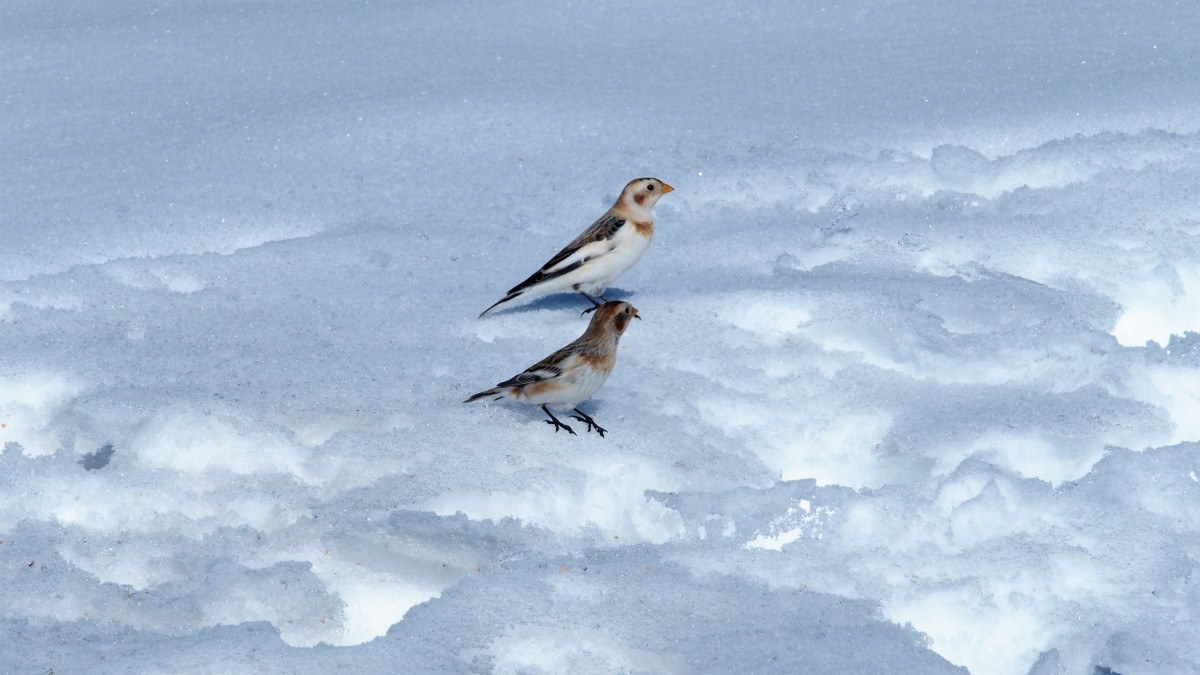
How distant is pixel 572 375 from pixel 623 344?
0.69 metres

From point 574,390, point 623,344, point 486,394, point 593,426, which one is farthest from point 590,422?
point 623,344

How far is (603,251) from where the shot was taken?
5.37 meters

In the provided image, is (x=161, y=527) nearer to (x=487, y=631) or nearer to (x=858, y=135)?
(x=487, y=631)

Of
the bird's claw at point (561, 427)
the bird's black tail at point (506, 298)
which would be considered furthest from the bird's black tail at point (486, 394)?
the bird's black tail at point (506, 298)

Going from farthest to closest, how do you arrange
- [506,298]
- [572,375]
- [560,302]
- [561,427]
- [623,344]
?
[560,302] < [506,298] < [623,344] < [561,427] < [572,375]

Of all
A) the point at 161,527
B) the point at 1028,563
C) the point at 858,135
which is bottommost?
the point at 161,527

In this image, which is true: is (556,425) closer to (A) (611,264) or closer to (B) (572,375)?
(B) (572,375)

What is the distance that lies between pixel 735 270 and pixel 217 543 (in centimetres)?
256

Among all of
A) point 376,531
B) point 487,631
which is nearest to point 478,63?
point 376,531

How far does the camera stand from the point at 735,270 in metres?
5.57

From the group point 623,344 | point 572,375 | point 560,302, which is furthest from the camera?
point 560,302

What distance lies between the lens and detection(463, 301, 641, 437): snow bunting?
4320 mm

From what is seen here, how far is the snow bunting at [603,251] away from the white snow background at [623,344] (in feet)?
0.70

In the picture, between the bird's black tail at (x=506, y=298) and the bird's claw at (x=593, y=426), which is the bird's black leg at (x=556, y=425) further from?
the bird's black tail at (x=506, y=298)
